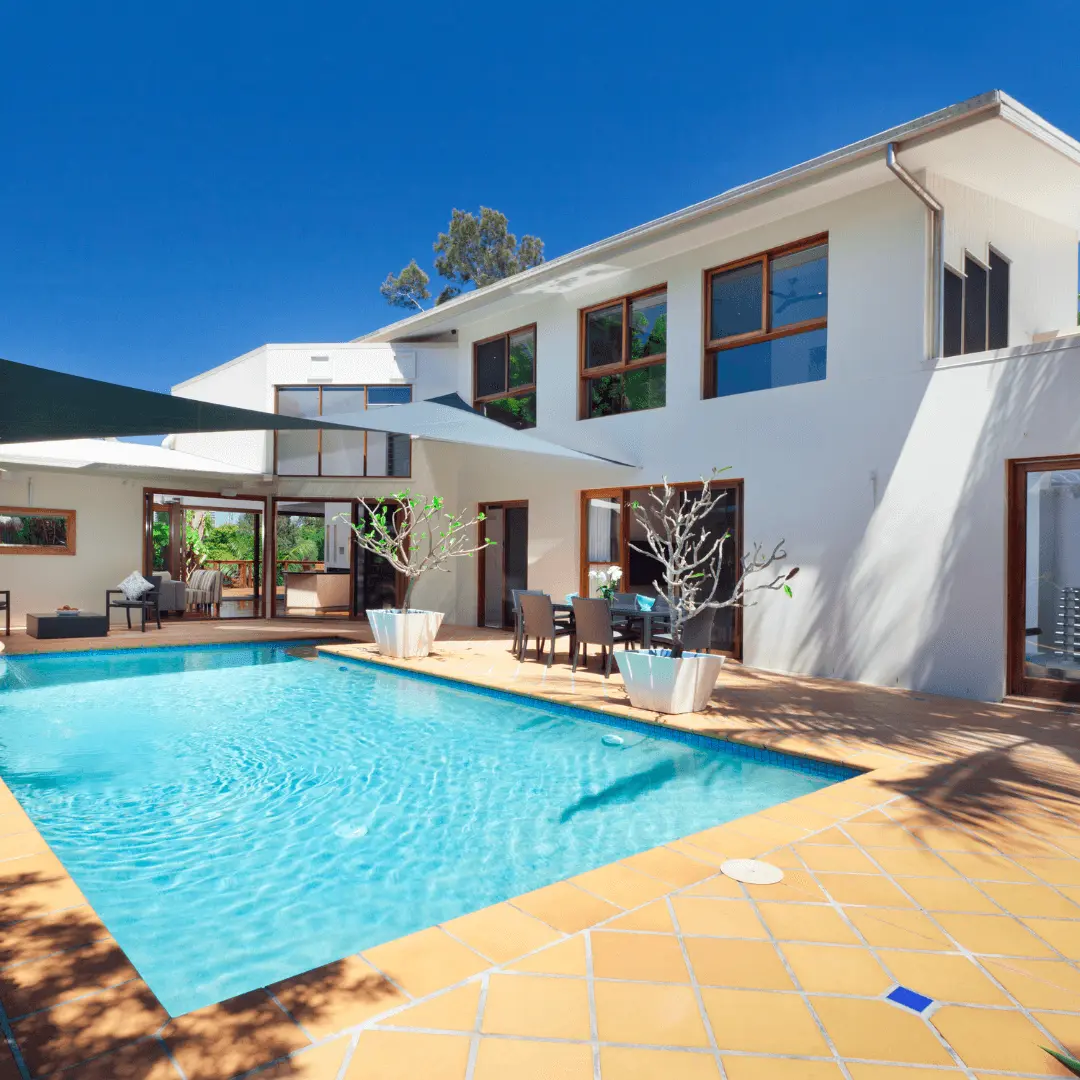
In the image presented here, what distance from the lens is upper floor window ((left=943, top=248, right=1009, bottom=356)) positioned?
8.12m

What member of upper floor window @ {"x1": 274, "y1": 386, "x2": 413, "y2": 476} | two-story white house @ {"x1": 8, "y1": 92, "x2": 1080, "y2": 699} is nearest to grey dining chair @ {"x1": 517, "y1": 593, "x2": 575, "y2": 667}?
two-story white house @ {"x1": 8, "y1": 92, "x2": 1080, "y2": 699}

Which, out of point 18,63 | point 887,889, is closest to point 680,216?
point 887,889

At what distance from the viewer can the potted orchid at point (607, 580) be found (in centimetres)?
980

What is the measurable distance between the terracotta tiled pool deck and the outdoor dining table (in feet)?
14.2

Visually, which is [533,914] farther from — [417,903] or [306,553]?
[306,553]

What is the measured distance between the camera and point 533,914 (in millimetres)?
2893

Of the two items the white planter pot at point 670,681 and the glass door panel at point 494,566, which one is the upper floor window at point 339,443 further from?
the white planter pot at point 670,681

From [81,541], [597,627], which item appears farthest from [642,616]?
[81,541]

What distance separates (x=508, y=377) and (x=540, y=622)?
518 centimetres

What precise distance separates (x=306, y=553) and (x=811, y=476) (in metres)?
15.1

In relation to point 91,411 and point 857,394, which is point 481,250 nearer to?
point 857,394

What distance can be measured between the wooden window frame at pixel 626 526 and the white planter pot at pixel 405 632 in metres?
2.52

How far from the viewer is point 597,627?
8.27m

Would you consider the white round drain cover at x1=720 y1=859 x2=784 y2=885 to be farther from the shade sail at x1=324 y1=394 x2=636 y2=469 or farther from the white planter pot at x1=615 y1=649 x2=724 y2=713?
the shade sail at x1=324 y1=394 x2=636 y2=469
